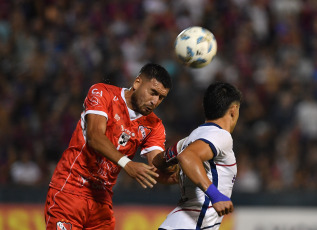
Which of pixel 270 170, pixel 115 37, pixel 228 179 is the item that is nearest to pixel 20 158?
pixel 115 37

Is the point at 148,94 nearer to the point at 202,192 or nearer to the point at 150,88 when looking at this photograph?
the point at 150,88

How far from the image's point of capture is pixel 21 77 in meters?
11.1

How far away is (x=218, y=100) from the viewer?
4.68 m

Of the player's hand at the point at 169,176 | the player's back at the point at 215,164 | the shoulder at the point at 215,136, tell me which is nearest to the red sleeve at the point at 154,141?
the player's hand at the point at 169,176

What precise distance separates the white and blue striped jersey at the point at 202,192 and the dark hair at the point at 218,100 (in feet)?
0.39

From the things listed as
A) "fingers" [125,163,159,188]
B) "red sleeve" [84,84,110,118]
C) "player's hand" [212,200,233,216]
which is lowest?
"player's hand" [212,200,233,216]

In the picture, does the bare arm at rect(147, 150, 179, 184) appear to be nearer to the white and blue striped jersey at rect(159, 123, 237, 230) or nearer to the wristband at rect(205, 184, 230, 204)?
the white and blue striped jersey at rect(159, 123, 237, 230)

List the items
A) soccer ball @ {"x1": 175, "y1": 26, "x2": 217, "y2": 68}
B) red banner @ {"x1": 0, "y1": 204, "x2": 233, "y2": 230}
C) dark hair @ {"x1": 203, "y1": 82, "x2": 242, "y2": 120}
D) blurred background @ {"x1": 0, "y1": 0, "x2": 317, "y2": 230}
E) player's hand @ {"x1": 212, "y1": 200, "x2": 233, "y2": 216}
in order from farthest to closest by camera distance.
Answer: blurred background @ {"x1": 0, "y1": 0, "x2": 317, "y2": 230} → red banner @ {"x1": 0, "y1": 204, "x2": 233, "y2": 230} → soccer ball @ {"x1": 175, "y1": 26, "x2": 217, "y2": 68} → dark hair @ {"x1": 203, "y1": 82, "x2": 242, "y2": 120} → player's hand @ {"x1": 212, "y1": 200, "x2": 233, "y2": 216}

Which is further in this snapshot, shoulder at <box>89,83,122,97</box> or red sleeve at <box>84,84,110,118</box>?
shoulder at <box>89,83,122,97</box>

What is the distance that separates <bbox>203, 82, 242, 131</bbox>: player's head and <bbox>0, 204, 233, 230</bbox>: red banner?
172 inches

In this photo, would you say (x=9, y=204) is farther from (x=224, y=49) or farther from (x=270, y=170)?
(x=224, y=49)

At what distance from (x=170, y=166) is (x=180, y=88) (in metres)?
5.02

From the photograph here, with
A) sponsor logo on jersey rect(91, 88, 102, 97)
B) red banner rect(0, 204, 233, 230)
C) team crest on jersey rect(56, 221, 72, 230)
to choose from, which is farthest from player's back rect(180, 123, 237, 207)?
red banner rect(0, 204, 233, 230)

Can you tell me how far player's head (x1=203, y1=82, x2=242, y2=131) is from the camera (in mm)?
4680
